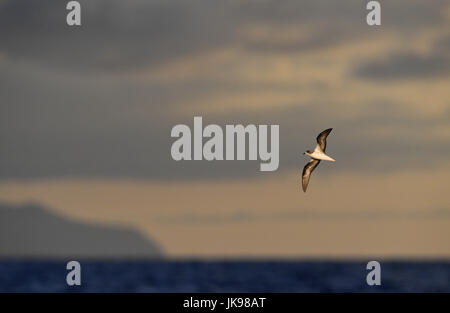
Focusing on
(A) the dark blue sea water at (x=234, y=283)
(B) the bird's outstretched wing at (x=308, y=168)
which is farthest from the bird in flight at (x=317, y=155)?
(A) the dark blue sea water at (x=234, y=283)

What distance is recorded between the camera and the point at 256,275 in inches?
4311

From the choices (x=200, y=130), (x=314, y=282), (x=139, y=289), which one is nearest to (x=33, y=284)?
(x=139, y=289)

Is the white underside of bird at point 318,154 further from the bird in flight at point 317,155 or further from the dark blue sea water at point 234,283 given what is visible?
the dark blue sea water at point 234,283

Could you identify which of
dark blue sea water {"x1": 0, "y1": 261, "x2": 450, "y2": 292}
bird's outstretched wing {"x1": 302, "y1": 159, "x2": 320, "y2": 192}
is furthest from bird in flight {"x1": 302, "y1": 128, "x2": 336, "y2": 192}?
dark blue sea water {"x1": 0, "y1": 261, "x2": 450, "y2": 292}

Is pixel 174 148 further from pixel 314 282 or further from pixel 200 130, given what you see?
pixel 314 282

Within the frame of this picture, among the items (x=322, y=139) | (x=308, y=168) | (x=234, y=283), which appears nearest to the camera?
(x=322, y=139)

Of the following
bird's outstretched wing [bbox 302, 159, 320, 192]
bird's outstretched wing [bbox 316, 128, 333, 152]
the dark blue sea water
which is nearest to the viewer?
bird's outstretched wing [bbox 316, 128, 333, 152]

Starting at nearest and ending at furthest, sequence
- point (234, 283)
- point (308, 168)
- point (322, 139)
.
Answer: point (322, 139) < point (308, 168) < point (234, 283)

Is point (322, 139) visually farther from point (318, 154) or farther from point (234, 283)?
point (234, 283)

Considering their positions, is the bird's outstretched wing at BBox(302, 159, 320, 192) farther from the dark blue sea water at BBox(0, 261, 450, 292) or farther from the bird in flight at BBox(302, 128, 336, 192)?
the dark blue sea water at BBox(0, 261, 450, 292)

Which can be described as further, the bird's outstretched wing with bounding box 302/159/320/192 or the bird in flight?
the bird's outstretched wing with bounding box 302/159/320/192

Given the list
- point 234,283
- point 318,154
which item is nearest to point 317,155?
point 318,154

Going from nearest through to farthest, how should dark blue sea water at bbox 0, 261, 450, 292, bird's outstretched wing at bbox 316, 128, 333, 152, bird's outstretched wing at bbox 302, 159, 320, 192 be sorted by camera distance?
bird's outstretched wing at bbox 316, 128, 333, 152 < bird's outstretched wing at bbox 302, 159, 320, 192 < dark blue sea water at bbox 0, 261, 450, 292

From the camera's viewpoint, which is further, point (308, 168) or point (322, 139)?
point (308, 168)
